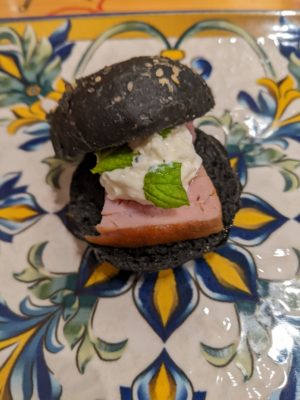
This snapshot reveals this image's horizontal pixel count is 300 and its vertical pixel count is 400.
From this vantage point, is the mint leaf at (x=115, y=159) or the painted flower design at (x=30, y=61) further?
the painted flower design at (x=30, y=61)

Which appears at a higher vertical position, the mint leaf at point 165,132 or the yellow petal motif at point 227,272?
the mint leaf at point 165,132

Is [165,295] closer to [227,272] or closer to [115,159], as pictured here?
[227,272]

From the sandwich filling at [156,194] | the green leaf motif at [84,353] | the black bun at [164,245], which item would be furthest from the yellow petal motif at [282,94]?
Result: the green leaf motif at [84,353]

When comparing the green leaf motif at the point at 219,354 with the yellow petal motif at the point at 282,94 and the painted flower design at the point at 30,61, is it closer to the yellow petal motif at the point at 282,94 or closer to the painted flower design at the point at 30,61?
the yellow petal motif at the point at 282,94

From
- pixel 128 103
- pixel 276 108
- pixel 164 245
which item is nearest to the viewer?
pixel 128 103

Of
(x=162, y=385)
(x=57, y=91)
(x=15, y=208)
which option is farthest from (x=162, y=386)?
(x=57, y=91)

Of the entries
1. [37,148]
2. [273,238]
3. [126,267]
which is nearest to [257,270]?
[273,238]

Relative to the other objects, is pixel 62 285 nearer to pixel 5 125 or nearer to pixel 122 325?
pixel 122 325
